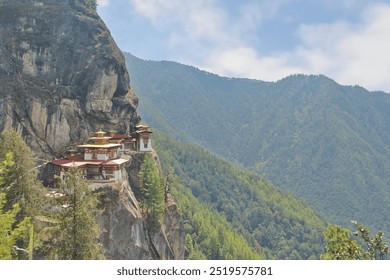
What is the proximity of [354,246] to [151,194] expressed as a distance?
4499 centimetres

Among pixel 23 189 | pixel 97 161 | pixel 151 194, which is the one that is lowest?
pixel 151 194

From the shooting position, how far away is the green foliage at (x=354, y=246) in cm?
2058

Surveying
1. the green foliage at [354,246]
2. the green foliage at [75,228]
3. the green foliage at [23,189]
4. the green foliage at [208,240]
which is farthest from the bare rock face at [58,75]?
the green foliage at [354,246]

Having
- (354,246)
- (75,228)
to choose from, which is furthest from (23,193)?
(354,246)

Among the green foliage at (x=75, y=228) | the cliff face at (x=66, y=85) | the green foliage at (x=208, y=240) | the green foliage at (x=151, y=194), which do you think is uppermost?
the cliff face at (x=66, y=85)

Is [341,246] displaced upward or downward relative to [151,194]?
upward

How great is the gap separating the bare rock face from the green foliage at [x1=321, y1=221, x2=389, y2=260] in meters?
53.6

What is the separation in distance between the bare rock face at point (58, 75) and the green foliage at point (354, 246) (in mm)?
53550

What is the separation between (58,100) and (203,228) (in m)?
78.9

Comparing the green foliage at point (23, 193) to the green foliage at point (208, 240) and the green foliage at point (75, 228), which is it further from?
the green foliage at point (208, 240)

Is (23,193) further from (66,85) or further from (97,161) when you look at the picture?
(66,85)

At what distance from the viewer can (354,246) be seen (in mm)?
21000

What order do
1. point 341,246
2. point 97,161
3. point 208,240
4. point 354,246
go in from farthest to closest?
point 208,240
point 97,161
point 341,246
point 354,246

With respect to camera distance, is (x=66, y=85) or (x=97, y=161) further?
(x=66, y=85)
